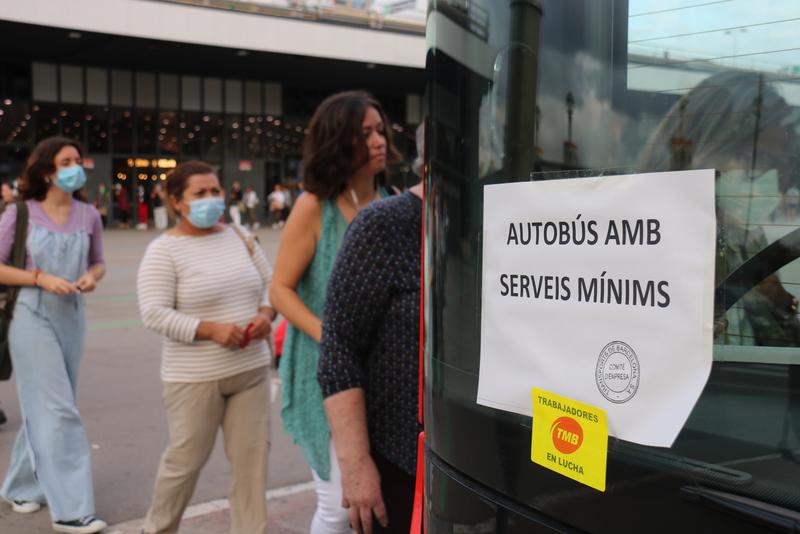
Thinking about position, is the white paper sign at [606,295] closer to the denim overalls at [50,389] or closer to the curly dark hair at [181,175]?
the curly dark hair at [181,175]

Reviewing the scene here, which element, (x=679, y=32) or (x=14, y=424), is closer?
(x=679, y=32)

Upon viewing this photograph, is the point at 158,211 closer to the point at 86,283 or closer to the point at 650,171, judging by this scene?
the point at 86,283

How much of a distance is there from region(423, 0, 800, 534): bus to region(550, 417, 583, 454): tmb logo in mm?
56

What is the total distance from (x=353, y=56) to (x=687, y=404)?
31.3 metres

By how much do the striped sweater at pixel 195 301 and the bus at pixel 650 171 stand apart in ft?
7.41

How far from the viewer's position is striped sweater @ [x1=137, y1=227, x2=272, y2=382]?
147 inches

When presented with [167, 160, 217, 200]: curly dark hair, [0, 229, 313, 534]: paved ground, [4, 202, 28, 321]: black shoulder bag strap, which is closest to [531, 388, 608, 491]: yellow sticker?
[167, 160, 217, 200]: curly dark hair

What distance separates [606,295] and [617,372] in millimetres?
115

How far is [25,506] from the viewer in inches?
178

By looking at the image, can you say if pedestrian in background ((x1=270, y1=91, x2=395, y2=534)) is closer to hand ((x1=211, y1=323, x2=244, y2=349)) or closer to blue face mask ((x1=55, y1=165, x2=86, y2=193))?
hand ((x1=211, y1=323, x2=244, y2=349))

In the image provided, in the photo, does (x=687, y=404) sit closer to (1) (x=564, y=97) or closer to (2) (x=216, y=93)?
(1) (x=564, y=97)

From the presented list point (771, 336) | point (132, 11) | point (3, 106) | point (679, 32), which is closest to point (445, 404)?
point (771, 336)

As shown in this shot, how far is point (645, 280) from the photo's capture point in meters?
1.24

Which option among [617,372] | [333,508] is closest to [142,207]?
[333,508]
